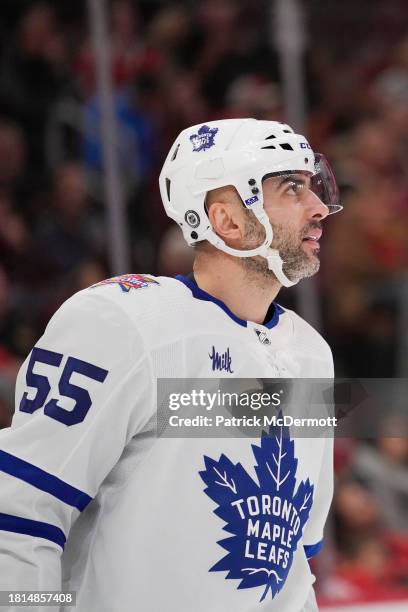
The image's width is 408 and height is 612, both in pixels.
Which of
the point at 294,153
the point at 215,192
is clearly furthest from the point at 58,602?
the point at 294,153

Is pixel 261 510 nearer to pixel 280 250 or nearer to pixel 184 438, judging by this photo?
pixel 184 438

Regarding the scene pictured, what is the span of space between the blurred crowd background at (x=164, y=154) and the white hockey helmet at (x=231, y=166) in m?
1.46

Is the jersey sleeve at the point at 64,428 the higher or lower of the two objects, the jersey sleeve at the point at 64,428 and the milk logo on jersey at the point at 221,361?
the lower

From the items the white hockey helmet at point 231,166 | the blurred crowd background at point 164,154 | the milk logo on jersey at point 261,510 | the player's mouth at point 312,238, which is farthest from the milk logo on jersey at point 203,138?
the blurred crowd background at point 164,154

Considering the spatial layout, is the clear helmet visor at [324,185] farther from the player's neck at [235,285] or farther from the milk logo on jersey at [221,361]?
the milk logo on jersey at [221,361]

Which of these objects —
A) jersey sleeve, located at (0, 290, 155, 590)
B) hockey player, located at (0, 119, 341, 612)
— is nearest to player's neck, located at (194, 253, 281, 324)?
hockey player, located at (0, 119, 341, 612)

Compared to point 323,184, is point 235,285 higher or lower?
lower

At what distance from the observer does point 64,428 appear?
137 centimetres

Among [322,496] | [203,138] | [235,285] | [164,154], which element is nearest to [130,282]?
[235,285]

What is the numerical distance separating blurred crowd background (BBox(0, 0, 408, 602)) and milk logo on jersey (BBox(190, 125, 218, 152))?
149 cm

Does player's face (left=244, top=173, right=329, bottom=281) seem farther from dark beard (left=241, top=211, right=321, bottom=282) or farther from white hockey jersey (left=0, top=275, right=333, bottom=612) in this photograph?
white hockey jersey (left=0, top=275, right=333, bottom=612)

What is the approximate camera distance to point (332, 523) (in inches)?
134

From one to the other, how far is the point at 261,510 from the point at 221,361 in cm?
25

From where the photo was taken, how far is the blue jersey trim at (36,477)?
136cm
